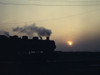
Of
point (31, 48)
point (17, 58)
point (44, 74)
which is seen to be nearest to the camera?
point (44, 74)

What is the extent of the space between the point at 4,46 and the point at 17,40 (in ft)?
9.00

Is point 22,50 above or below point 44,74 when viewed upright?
below

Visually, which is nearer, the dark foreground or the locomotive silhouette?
the dark foreground

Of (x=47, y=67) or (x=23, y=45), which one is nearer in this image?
(x=47, y=67)

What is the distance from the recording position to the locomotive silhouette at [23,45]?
31453 millimetres

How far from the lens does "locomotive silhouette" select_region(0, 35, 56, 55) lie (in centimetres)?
3145

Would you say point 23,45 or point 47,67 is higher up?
point 47,67

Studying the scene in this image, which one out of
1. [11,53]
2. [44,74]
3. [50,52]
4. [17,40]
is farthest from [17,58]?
[44,74]

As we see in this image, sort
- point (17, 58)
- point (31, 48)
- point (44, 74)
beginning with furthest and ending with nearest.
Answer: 1. point (31, 48)
2. point (17, 58)
3. point (44, 74)

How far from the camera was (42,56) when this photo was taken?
104ft

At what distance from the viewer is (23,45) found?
107 ft

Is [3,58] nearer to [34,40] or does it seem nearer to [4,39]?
[4,39]

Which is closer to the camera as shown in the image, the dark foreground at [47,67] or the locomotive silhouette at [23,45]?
the dark foreground at [47,67]

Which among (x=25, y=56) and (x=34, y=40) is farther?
(x=34, y=40)
